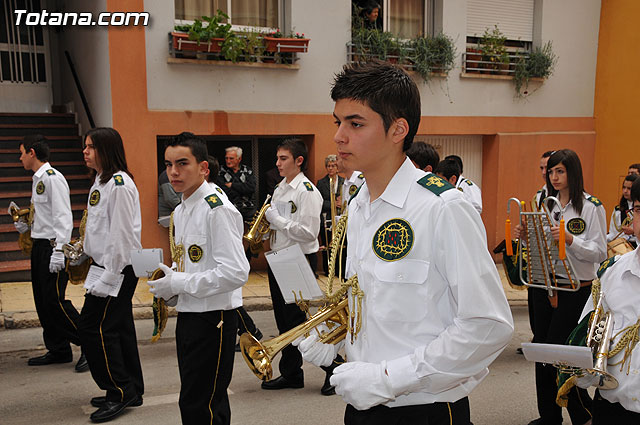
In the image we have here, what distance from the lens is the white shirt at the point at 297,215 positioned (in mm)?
5641

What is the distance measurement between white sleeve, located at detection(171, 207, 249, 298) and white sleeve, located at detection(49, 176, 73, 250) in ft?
8.26

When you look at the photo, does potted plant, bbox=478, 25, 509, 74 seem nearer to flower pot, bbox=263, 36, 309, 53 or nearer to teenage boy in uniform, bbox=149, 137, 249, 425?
flower pot, bbox=263, 36, 309, 53

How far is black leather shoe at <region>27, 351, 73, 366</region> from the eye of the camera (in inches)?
231

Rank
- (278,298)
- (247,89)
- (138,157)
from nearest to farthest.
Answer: (278,298), (138,157), (247,89)

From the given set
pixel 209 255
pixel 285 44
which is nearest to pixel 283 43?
pixel 285 44

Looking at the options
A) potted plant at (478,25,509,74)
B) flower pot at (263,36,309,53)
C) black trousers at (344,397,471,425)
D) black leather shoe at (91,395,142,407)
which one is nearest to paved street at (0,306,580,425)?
black leather shoe at (91,395,142,407)

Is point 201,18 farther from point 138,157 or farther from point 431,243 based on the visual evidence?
point 431,243

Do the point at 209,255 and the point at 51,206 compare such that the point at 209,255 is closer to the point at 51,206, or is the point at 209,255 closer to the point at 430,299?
the point at 430,299

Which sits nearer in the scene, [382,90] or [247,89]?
[382,90]

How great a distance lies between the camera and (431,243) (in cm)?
195

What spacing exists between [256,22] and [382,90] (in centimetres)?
875

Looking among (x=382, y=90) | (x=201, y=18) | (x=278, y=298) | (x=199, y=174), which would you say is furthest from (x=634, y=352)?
(x=201, y=18)

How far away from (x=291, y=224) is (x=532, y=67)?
8.47m

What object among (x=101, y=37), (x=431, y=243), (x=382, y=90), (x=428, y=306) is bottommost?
(x=428, y=306)
